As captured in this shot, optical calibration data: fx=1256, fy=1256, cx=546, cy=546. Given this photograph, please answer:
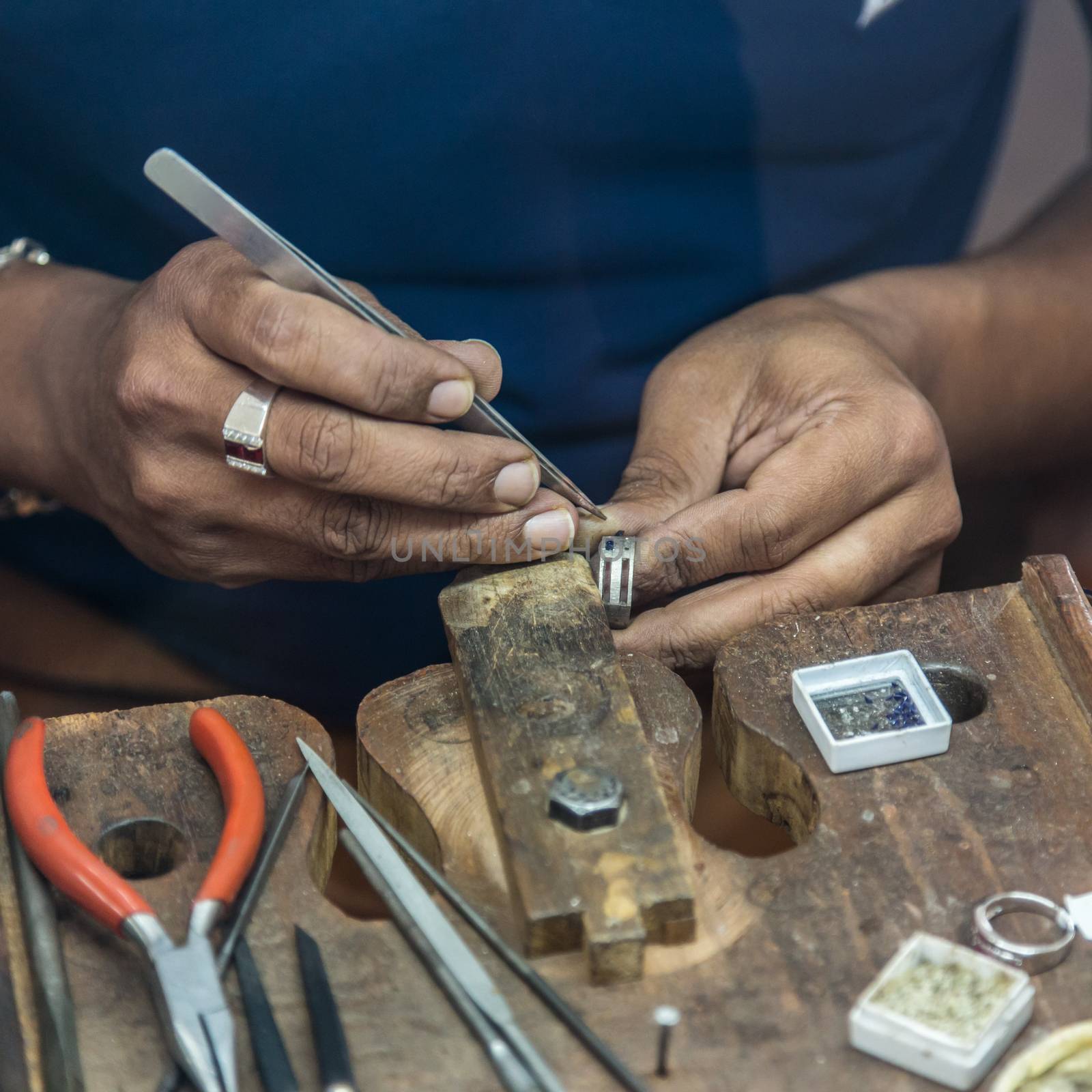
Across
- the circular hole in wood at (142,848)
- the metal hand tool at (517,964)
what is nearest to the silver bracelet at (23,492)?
the circular hole in wood at (142,848)

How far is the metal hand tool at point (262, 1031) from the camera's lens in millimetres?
740

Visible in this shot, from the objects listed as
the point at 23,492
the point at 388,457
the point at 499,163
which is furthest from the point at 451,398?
the point at 23,492

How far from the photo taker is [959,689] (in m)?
1.06

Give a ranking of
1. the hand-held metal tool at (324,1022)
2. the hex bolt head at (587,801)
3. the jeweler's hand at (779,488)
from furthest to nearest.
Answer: the jeweler's hand at (779,488) < the hex bolt head at (587,801) < the hand-held metal tool at (324,1022)

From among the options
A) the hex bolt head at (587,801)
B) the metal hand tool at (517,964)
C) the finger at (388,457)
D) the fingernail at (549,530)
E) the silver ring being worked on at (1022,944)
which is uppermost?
the finger at (388,457)

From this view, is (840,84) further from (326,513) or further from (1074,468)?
(326,513)

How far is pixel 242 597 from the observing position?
1.71 m

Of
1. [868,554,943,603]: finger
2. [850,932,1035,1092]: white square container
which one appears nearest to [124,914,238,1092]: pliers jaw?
[850,932,1035,1092]: white square container

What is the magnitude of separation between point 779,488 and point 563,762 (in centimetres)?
43

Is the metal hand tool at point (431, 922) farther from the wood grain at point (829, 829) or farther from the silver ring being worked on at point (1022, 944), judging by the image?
the silver ring being worked on at point (1022, 944)

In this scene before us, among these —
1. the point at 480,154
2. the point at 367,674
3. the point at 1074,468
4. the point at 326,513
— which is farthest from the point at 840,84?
the point at 367,674

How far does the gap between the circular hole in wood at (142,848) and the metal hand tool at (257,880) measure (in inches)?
2.7

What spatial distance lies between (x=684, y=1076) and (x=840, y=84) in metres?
1.20

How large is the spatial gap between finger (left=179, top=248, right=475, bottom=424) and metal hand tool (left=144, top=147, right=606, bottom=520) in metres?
0.01
